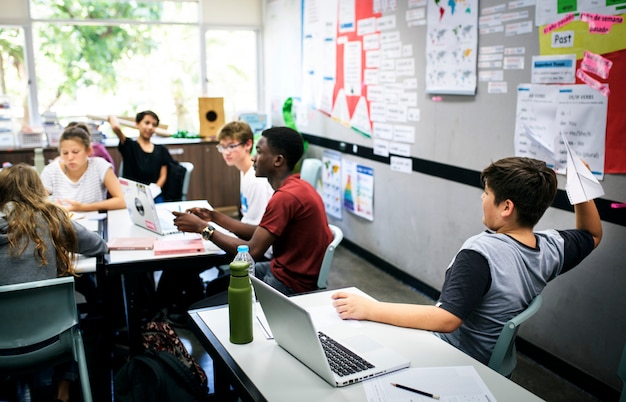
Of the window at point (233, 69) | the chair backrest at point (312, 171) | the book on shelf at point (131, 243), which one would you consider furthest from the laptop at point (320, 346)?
the window at point (233, 69)

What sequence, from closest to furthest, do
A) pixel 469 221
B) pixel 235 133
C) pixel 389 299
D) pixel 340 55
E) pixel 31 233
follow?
pixel 31 233
pixel 235 133
pixel 469 221
pixel 389 299
pixel 340 55

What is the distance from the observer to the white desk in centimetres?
144

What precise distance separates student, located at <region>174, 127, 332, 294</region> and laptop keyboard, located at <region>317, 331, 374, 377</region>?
880 mm

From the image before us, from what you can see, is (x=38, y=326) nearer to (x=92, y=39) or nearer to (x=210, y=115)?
(x=210, y=115)

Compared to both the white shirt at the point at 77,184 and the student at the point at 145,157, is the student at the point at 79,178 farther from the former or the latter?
the student at the point at 145,157

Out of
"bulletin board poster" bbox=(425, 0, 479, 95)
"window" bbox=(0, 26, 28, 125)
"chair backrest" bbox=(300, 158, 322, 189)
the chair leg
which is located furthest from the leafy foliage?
the chair leg

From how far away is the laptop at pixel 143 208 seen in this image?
3006 millimetres

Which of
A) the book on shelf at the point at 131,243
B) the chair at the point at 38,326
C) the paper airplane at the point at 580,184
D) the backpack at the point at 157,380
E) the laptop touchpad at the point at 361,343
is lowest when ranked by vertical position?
the backpack at the point at 157,380

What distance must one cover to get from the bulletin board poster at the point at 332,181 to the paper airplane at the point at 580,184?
322 cm

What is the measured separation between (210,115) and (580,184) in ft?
16.2

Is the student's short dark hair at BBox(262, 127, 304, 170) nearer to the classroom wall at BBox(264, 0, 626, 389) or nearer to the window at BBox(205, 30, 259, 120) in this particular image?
the classroom wall at BBox(264, 0, 626, 389)

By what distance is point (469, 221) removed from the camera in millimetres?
3557

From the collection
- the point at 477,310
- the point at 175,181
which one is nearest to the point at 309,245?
the point at 477,310

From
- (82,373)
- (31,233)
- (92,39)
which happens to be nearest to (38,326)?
(82,373)
